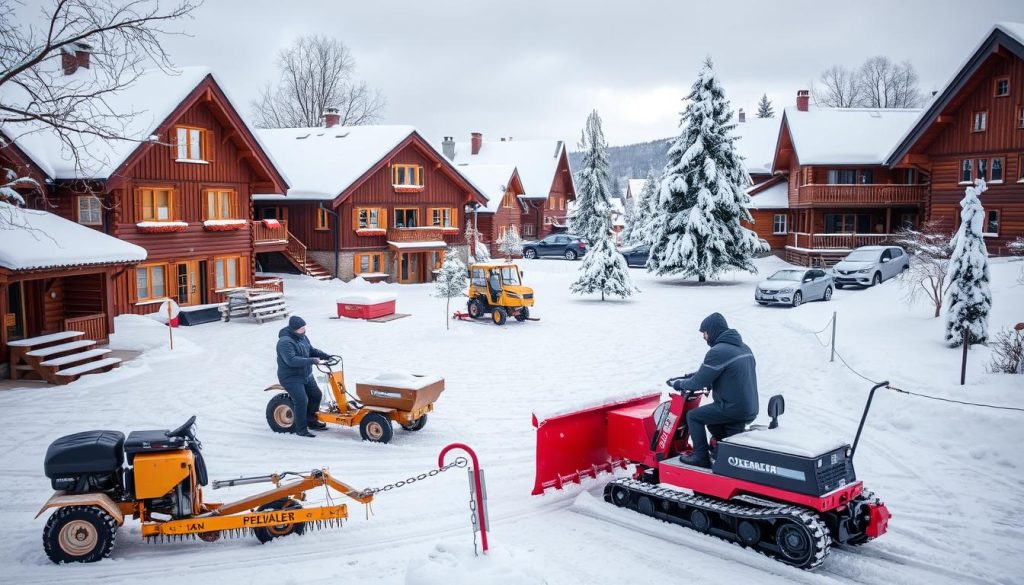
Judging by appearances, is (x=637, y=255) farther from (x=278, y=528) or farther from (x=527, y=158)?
(x=278, y=528)

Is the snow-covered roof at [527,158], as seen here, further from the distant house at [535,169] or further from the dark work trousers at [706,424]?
the dark work trousers at [706,424]

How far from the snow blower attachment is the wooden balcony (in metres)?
31.4

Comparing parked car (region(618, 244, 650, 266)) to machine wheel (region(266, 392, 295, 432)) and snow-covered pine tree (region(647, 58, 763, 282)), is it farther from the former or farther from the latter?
machine wheel (region(266, 392, 295, 432))

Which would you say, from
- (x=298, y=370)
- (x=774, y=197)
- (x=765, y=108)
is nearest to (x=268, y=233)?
(x=298, y=370)

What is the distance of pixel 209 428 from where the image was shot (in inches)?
466

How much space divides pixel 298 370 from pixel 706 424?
608 cm

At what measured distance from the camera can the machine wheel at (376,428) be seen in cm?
1104

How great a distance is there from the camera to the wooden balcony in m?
36.5

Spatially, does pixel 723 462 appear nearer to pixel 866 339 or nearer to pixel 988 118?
pixel 866 339

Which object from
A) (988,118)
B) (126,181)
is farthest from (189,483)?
(988,118)

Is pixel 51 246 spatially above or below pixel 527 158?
below

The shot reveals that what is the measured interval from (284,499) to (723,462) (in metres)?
4.54

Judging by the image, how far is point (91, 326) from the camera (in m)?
17.9

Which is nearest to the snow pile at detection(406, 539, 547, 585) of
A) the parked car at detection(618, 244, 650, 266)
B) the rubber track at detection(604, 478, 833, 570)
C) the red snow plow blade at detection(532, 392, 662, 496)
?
the rubber track at detection(604, 478, 833, 570)
